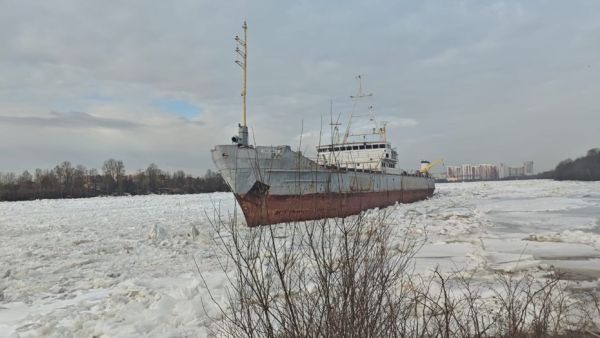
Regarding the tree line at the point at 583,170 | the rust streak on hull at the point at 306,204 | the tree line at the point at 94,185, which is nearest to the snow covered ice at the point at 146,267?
the rust streak on hull at the point at 306,204

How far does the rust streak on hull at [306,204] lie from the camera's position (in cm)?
297

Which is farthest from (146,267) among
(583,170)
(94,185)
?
(583,170)

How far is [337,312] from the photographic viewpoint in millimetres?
2500

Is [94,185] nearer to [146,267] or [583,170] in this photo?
[146,267]

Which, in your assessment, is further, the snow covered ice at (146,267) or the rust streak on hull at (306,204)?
the snow covered ice at (146,267)

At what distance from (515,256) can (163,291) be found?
23.5ft

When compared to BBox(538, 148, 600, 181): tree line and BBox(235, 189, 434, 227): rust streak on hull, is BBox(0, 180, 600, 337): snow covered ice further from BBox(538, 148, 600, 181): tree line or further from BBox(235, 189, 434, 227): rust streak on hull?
BBox(538, 148, 600, 181): tree line

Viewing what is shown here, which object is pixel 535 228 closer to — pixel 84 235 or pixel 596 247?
pixel 596 247

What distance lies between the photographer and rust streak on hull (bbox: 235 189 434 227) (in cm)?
297

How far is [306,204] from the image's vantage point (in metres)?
16.2

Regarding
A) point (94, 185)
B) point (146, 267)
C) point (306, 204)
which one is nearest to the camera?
point (146, 267)

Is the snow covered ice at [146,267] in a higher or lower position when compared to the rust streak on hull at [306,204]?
lower

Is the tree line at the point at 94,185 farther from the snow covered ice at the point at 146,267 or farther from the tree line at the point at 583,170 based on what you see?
the tree line at the point at 583,170

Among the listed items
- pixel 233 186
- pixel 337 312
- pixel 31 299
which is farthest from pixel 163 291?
pixel 233 186
